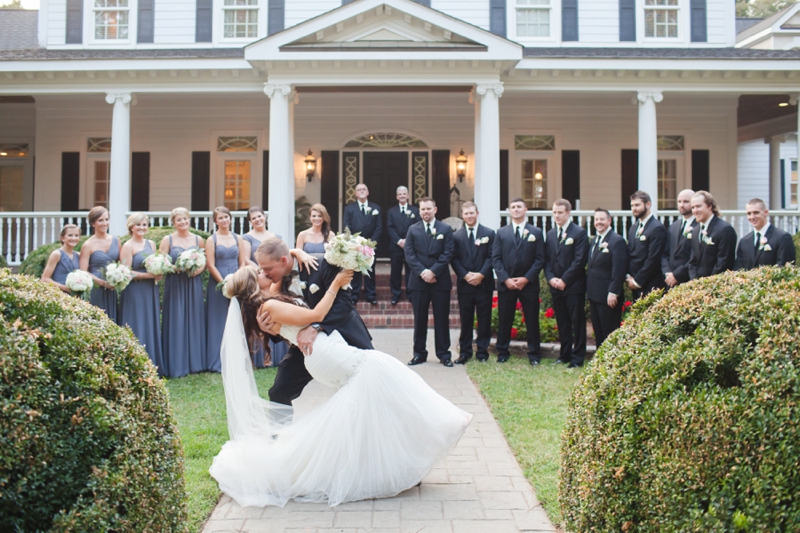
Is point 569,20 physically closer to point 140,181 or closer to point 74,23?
point 140,181

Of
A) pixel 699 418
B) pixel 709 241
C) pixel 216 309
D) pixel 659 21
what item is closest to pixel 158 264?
pixel 216 309

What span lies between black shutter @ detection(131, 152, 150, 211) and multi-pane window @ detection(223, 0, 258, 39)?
3.95m

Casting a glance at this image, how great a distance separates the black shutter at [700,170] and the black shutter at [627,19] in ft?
11.7

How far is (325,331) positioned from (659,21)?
53.4 feet

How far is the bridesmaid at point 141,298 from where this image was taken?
338 inches

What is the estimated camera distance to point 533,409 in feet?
23.2

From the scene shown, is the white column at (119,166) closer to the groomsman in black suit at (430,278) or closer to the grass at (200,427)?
the grass at (200,427)

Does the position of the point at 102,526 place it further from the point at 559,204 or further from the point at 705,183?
the point at 705,183

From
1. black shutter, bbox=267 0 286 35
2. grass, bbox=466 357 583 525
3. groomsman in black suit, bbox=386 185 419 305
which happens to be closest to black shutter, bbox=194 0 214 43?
black shutter, bbox=267 0 286 35

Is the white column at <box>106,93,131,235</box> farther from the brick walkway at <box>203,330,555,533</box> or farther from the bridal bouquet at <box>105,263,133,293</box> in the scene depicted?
the brick walkway at <box>203,330,555,533</box>

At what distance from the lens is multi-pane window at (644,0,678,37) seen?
58.2 ft

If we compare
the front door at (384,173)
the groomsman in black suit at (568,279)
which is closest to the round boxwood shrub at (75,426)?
the groomsman in black suit at (568,279)

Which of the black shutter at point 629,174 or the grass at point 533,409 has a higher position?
the black shutter at point 629,174

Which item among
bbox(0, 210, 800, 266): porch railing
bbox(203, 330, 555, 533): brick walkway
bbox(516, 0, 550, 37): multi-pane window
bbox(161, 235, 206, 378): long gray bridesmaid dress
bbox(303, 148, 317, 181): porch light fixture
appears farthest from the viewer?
bbox(303, 148, 317, 181): porch light fixture
